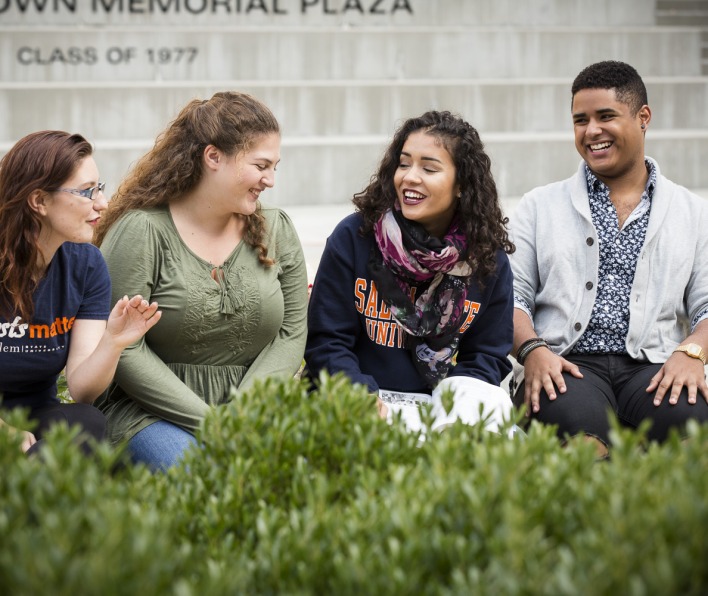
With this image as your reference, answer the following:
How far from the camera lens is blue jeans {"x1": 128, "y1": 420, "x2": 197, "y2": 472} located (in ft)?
11.6

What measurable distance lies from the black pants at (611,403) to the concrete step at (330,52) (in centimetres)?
692

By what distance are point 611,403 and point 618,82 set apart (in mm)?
1253

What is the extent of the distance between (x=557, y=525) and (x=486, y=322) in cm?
205

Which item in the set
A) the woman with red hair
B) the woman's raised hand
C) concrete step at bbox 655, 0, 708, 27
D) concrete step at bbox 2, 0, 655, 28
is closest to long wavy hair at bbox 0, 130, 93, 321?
the woman with red hair

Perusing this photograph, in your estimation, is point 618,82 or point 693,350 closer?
point 693,350

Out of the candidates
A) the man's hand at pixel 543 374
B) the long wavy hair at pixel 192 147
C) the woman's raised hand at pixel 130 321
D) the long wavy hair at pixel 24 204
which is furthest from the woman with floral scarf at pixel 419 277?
the long wavy hair at pixel 24 204

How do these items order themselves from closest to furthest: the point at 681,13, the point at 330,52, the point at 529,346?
the point at 529,346 < the point at 330,52 < the point at 681,13

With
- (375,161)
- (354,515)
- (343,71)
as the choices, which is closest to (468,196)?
(354,515)

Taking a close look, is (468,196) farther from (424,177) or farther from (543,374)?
(543,374)

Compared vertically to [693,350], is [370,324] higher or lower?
higher

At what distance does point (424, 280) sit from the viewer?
3947 millimetres

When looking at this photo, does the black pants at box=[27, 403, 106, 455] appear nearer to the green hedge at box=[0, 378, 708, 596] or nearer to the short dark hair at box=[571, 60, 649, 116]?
the green hedge at box=[0, 378, 708, 596]

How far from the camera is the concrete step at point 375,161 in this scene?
945 centimetres

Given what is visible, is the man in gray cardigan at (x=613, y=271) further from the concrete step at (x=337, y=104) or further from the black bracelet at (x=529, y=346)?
the concrete step at (x=337, y=104)
